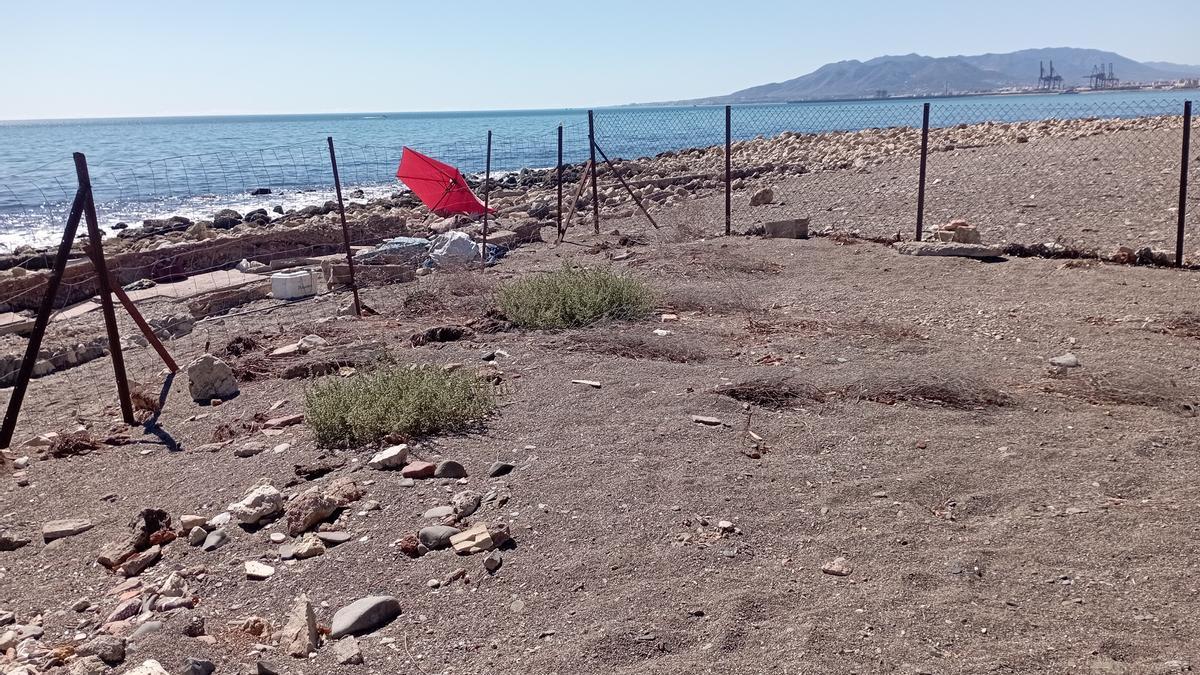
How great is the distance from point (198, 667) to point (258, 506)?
1.43m

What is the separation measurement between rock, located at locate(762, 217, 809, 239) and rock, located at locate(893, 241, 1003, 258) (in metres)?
1.85

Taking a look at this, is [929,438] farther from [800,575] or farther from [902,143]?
[902,143]

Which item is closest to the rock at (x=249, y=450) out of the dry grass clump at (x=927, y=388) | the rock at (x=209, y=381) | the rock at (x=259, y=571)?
the rock at (x=209, y=381)

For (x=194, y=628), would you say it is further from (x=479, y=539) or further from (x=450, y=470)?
(x=450, y=470)

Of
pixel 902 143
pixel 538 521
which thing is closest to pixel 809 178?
pixel 902 143

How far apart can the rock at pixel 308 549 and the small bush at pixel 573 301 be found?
389 centimetres

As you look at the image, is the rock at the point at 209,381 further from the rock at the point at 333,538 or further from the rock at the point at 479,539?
the rock at the point at 479,539

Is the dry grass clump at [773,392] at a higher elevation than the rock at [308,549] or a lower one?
higher

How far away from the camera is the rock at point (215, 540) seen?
14.8ft

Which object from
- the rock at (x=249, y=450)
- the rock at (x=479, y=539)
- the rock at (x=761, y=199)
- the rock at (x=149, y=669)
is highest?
the rock at (x=761, y=199)

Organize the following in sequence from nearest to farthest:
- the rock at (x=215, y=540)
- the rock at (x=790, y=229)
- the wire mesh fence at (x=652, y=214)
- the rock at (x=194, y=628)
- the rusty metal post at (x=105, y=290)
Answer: the rock at (x=194, y=628), the rock at (x=215, y=540), the rusty metal post at (x=105, y=290), the wire mesh fence at (x=652, y=214), the rock at (x=790, y=229)

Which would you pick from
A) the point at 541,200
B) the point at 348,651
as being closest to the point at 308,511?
the point at 348,651

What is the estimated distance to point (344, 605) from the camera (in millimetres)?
3850

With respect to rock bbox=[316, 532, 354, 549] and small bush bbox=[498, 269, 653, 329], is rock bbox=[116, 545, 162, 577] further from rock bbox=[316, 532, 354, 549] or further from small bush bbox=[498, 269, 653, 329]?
small bush bbox=[498, 269, 653, 329]
